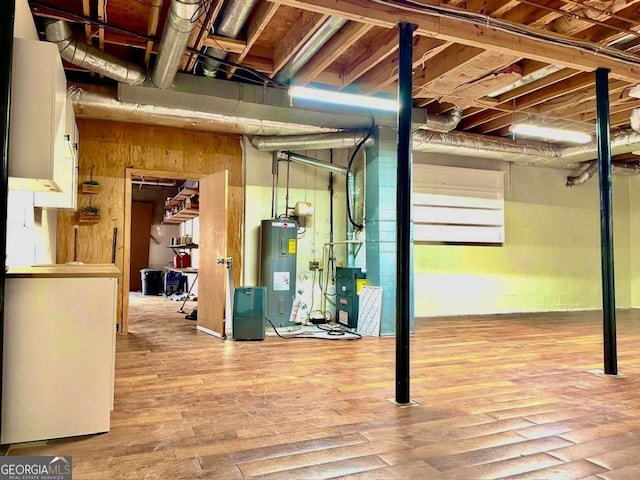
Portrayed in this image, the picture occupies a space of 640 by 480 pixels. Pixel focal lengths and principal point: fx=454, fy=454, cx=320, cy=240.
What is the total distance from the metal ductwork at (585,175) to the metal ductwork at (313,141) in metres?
4.73

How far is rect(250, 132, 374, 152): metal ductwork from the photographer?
5836 millimetres

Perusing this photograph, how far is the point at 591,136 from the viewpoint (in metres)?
6.44

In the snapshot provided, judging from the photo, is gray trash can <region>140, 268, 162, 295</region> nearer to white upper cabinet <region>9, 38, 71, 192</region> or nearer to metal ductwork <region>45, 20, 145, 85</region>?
metal ductwork <region>45, 20, 145, 85</region>

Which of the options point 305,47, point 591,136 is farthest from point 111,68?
point 591,136

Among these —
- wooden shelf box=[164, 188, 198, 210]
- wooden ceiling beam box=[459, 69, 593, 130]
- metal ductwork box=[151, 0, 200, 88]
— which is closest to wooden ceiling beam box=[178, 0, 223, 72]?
metal ductwork box=[151, 0, 200, 88]

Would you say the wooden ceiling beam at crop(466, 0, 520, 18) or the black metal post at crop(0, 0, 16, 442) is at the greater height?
the wooden ceiling beam at crop(466, 0, 520, 18)

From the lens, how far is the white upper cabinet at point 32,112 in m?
2.26

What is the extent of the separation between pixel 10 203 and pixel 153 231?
10.6m

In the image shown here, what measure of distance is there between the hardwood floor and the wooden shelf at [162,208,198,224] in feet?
18.3

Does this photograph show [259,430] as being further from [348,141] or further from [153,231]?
[153,231]

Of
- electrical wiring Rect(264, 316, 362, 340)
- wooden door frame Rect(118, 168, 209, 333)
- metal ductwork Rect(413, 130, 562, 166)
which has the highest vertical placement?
metal ductwork Rect(413, 130, 562, 166)

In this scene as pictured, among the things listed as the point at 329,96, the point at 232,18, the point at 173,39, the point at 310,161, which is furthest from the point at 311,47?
the point at 310,161

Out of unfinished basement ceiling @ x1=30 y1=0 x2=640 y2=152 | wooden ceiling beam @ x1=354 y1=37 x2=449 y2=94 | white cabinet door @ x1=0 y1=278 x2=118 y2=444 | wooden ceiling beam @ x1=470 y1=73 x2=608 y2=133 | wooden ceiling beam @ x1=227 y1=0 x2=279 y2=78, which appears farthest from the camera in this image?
wooden ceiling beam @ x1=470 y1=73 x2=608 y2=133

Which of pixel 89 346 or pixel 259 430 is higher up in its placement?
pixel 89 346
